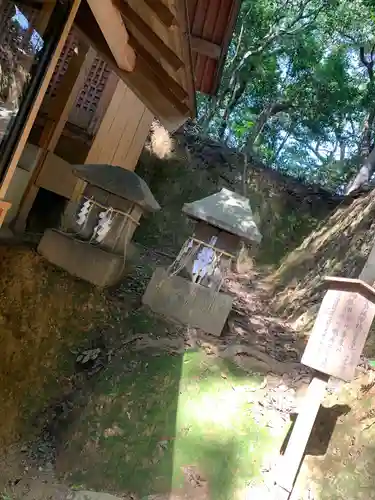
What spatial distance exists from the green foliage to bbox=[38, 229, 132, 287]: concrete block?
1101 cm

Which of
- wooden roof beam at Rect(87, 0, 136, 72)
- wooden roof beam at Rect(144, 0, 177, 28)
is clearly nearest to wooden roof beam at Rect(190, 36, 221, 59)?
wooden roof beam at Rect(87, 0, 136, 72)

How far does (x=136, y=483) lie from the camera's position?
5.08m

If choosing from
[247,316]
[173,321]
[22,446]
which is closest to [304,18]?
[247,316]

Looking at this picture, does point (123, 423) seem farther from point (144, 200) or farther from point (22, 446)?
point (144, 200)

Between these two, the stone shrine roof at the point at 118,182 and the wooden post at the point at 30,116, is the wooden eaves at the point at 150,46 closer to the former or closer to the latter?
the wooden post at the point at 30,116

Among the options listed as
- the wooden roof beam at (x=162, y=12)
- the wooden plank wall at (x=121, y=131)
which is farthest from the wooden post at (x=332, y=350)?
the wooden plank wall at (x=121, y=131)

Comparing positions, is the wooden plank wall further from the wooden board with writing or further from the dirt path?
the wooden board with writing

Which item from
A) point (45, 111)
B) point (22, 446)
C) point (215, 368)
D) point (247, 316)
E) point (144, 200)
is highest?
point (45, 111)

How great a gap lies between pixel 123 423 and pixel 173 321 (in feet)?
7.08

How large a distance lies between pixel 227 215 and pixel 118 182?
1820 millimetres

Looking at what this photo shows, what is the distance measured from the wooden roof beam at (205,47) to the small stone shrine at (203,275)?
89.6 inches

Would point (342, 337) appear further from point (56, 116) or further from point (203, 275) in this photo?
point (56, 116)

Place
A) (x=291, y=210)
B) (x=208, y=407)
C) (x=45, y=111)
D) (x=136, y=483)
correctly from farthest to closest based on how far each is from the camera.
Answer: (x=291, y=210)
(x=45, y=111)
(x=208, y=407)
(x=136, y=483)

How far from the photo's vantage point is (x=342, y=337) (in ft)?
16.3
